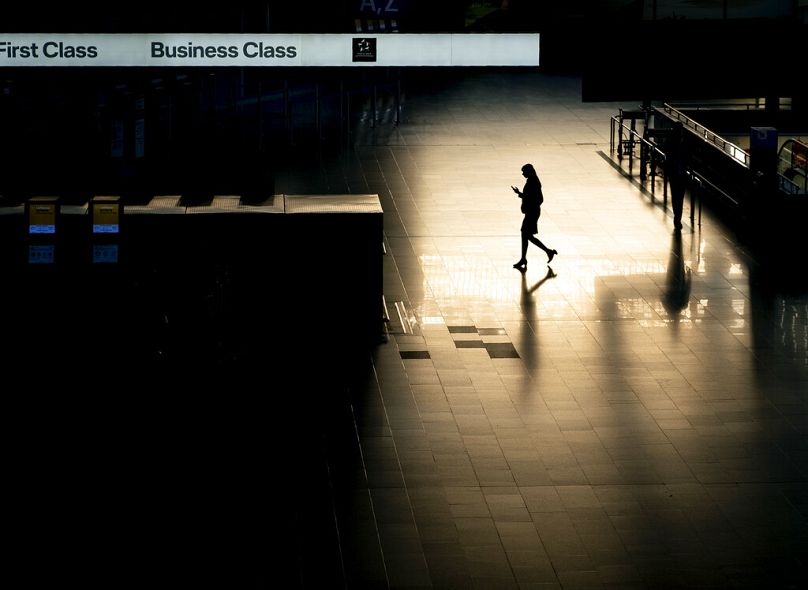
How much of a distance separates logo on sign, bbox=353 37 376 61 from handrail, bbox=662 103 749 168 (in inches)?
325

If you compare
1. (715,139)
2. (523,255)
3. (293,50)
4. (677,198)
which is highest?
(293,50)

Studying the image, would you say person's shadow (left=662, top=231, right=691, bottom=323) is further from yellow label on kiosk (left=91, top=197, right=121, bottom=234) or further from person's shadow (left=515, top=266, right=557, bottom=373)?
yellow label on kiosk (left=91, top=197, right=121, bottom=234)

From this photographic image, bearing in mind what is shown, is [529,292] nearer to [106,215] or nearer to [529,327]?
[529,327]

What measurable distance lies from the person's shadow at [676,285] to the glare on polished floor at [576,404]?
1.5 inches

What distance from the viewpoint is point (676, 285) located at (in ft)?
58.5

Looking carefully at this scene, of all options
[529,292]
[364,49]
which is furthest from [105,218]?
[529,292]

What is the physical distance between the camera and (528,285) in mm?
17812

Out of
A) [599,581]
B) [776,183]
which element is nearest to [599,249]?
[776,183]

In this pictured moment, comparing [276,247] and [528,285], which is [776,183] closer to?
[528,285]

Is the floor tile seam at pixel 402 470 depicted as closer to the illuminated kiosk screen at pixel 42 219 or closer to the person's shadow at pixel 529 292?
the person's shadow at pixel 529 292

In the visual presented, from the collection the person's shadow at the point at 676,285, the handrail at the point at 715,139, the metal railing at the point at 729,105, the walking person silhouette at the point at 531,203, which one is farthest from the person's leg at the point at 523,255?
the metal railing at the point at 729,105

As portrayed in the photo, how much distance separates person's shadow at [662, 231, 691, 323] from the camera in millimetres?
16797

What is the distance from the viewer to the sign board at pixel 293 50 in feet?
52.0

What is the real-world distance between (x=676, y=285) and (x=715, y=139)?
7.79m
